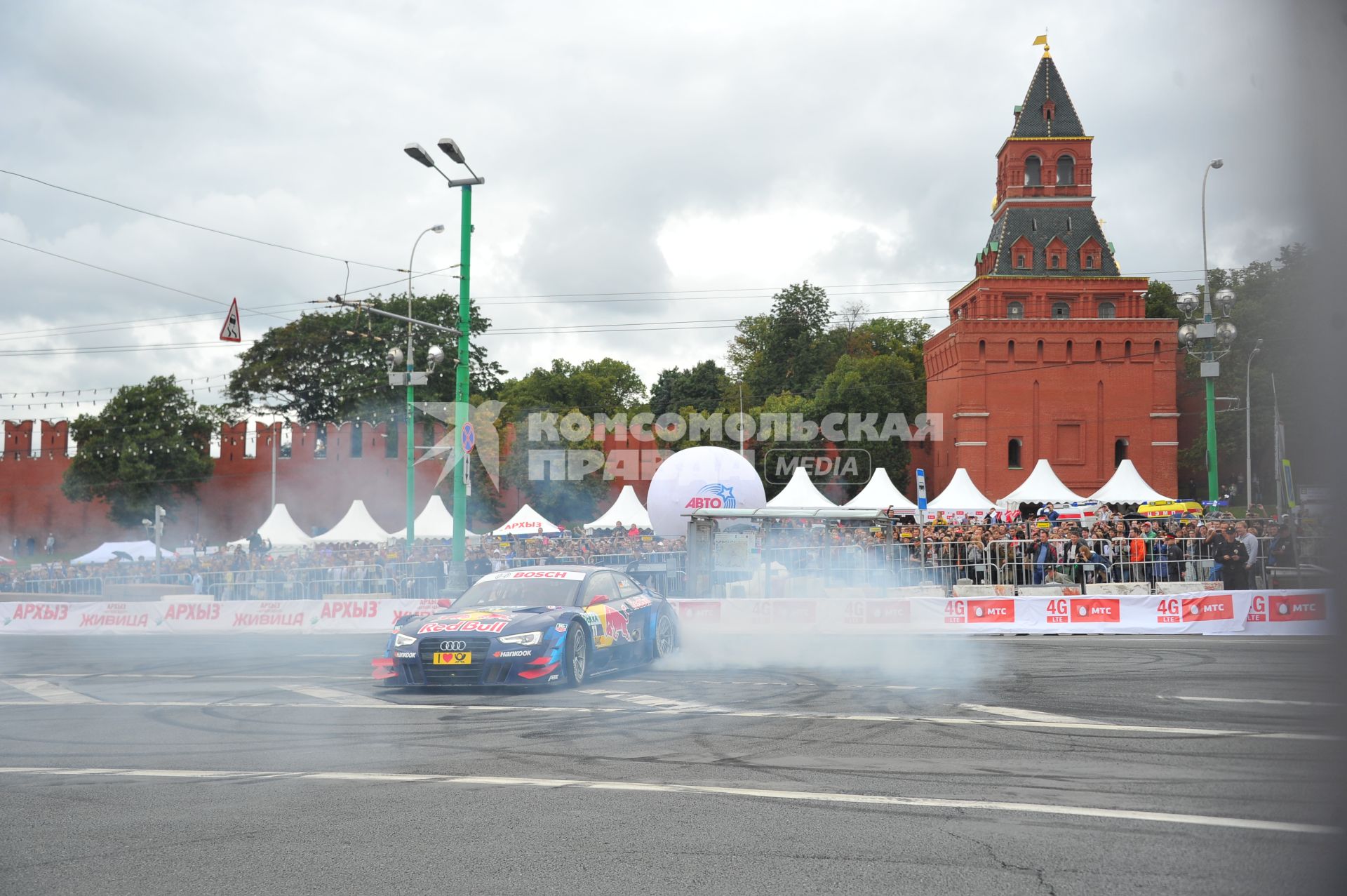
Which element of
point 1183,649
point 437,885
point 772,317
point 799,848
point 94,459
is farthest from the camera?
point 772,317

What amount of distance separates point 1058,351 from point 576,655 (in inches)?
2589

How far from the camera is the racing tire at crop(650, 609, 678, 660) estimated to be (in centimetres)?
1491

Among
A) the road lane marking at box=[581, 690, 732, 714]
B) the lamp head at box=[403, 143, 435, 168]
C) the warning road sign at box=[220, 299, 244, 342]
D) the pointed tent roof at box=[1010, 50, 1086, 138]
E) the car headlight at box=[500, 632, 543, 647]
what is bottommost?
the road lane marking at box=[581, 690, 732, 714]

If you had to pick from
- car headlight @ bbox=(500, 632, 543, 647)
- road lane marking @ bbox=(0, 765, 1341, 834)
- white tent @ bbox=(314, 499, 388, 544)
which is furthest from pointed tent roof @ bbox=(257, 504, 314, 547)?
road lane marking @ bbox=(0, 765, 1341, 834)

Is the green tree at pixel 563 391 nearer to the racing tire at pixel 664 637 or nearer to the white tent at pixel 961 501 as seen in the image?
the white tent at pixel 961 501

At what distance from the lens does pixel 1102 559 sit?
78.2 ft

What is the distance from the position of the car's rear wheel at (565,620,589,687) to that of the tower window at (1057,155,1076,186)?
69942mm

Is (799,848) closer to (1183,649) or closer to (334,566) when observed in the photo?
(1183,649)

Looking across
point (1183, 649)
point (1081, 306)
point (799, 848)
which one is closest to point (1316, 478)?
point (799, 848)

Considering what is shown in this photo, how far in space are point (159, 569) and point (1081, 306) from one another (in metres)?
59.9

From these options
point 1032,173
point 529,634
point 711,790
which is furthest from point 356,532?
point 1032,173

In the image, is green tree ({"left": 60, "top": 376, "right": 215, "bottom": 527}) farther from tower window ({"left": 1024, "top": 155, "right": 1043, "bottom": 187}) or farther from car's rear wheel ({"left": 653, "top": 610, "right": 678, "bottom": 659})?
car's rear wheel ({"left": 653, "top": 610, "right": 678, "bottom": 659})

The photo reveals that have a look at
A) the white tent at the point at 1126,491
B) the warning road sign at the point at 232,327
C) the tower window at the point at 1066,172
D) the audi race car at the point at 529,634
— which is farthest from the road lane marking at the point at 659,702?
the tower window at the point at 1066,172

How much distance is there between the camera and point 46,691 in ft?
43.6
